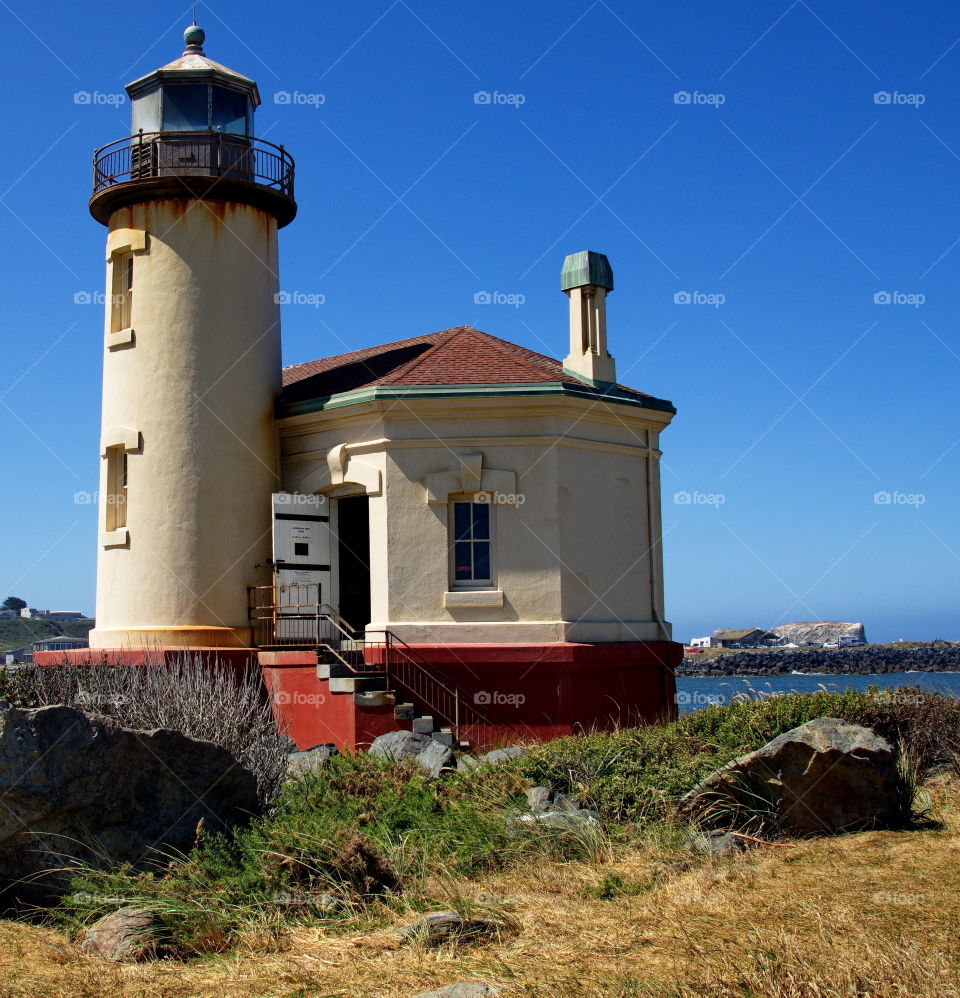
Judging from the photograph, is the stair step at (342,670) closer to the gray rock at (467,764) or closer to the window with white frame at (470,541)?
the window with white frame at (470,541)

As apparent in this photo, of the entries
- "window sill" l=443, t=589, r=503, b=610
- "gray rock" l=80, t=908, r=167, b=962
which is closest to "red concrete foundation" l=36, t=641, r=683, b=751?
"window sill" l=443, t=589, r=503, b=610

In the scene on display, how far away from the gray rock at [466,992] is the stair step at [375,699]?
10258 mm

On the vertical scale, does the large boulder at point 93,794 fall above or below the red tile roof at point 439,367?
below

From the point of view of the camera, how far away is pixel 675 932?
7.46 meters

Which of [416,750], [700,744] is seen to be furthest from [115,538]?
[700,744]

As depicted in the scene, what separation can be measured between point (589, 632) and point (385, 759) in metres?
5.73

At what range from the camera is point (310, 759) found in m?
14.4

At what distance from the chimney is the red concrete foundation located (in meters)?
4.84

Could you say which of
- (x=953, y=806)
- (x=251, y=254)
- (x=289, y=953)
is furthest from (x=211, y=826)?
(x=251, y=254)

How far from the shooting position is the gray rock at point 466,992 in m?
6.47

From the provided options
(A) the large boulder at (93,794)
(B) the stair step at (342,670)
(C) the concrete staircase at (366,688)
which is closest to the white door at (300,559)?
(C) the concrete staircase at (366,688)

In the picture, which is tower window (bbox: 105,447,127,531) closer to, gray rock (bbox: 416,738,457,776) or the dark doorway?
the dark doorway

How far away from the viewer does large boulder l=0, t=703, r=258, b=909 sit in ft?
31.3

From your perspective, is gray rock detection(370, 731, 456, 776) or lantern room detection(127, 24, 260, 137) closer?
gray rock detection(370, 731, 456, 776)
